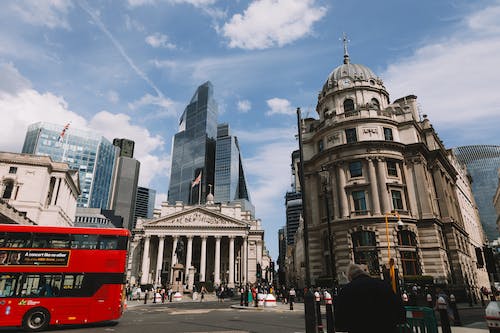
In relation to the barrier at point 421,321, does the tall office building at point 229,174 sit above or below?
above

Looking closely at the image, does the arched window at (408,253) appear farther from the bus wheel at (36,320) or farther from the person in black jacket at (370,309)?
the person in black jacket at (370,309)

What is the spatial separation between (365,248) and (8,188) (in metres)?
55.3

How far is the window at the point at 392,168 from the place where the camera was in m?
33.8

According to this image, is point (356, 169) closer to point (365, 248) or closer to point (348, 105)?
point (365, 248)

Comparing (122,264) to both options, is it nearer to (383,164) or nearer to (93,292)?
(93,292)

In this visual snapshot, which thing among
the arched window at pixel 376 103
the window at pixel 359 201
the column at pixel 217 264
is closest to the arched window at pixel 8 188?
the column at pixel 217 264

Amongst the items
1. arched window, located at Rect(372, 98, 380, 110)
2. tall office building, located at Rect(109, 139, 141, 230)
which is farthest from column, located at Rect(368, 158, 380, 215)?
tall office building, located at Rect(109, 139, 141, 230)

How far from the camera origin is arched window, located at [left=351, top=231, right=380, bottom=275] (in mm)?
29469

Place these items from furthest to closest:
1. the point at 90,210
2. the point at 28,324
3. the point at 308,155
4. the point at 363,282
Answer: the point at 90,210 → the point at 308,155 → the point at 28,324 → the point at 363,282

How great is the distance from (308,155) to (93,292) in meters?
31.2

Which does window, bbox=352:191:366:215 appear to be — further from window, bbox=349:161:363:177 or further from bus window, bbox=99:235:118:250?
bus window, bbox=99:235:118:250

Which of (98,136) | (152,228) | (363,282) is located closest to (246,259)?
(152,228)

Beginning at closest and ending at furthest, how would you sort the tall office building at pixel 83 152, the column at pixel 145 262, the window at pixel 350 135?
the window at pixel 350 135 → the column at pixel 145 262 → the tall office building at pixel 83 152

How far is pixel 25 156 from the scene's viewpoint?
52.2 meters
